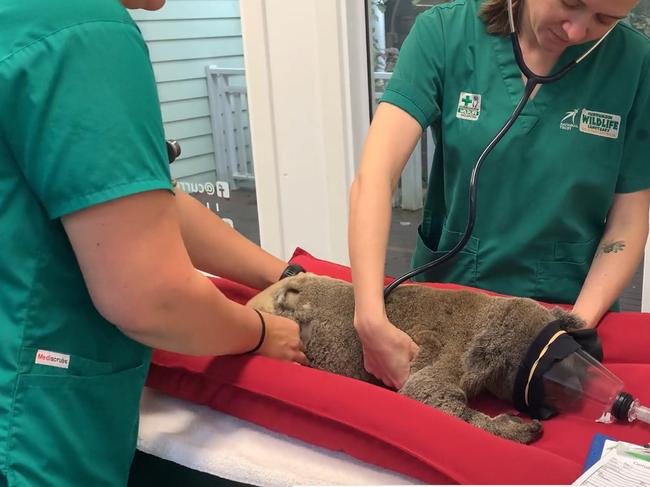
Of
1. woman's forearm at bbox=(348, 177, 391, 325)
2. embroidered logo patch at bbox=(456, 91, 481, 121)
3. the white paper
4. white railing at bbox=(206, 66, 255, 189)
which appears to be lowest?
white railing at bbox=(206, 66, 255, 189)

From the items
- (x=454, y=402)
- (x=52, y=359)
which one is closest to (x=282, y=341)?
(x=454, y=402)

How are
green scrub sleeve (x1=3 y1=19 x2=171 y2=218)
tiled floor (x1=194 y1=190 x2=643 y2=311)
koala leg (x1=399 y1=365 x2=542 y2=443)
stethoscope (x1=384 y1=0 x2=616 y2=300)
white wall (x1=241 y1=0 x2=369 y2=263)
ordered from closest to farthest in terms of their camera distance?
green scrub sleeve (x1=3 y1=19 x2=171 y2=218)
koala leg (x1=399 y1=365 x2=542 y2=443)
stethoscope (x1=384 y1=0 x2=616 y2=300)
tiled floor (x1=194 y1=190 x2=643 y2=311)
white wall (x1=241 y1=0 x2=369 y2=263)

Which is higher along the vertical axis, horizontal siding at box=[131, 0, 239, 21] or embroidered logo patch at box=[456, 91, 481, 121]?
horizontal siding at box=[131, 0, 239, 21]

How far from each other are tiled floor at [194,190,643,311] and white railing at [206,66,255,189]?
8cm

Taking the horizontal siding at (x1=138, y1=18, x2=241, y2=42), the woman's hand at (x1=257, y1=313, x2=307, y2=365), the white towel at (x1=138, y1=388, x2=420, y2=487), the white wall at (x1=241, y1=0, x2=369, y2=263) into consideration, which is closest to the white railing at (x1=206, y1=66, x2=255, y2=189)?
the horizontal siding at (x1=138, y1=18, x2=241, y2=42)

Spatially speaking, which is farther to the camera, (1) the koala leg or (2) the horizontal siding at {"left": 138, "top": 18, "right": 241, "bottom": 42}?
(2) the horizontal siding at {"left": 138, "top": 18, "right": 241, "bottom": 42}

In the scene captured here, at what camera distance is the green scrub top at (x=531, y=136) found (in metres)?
1.20

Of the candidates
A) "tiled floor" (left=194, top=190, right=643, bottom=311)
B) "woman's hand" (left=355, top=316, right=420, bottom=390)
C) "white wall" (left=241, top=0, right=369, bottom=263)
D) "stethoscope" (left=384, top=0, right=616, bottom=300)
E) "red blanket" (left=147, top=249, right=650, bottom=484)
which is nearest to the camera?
"red blanket" (left=147, top=249, right=650, bottom=484)

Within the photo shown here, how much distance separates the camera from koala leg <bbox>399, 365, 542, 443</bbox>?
94 centimetres

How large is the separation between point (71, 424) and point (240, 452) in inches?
10.0

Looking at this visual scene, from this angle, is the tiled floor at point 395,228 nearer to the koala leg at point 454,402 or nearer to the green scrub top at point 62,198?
the koala leg at point 454,402

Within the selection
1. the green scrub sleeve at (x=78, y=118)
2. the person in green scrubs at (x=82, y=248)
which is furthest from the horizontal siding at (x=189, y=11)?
the green scrub sleeve at (x=78, y=118)

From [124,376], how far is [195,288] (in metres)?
0.16

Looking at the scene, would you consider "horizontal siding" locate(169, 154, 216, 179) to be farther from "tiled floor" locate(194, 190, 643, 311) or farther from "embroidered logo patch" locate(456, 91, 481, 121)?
"embroidered logo patch" locate(456, 91, 481, 121)
